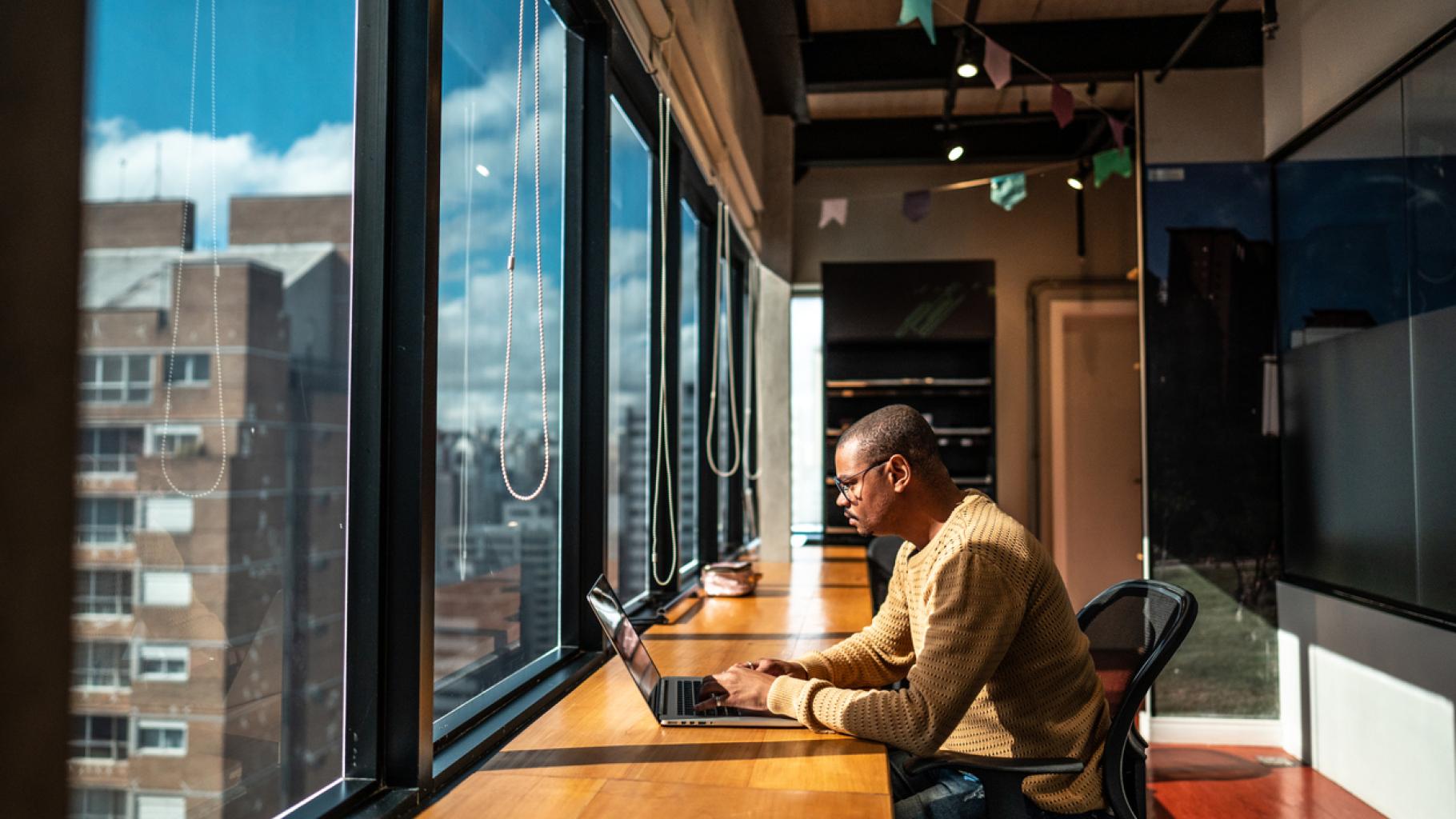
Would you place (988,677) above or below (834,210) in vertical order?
below

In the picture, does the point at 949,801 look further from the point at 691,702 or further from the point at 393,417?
the point at 393,417

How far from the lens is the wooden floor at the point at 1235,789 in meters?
3.90

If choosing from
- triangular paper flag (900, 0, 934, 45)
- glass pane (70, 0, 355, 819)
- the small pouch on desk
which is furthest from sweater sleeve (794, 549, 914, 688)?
triangular paper flag (900, 0, 934, 45)

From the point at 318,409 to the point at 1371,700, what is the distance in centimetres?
409

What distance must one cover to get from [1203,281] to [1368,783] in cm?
229

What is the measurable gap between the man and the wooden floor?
7.62 ft

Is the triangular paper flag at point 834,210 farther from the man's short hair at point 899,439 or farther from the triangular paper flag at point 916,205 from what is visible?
the man's short hair at point 899,439

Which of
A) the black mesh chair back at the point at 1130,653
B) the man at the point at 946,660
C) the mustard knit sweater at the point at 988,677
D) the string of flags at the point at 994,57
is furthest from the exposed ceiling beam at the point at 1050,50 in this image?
the mustard knit sweater at the point at 988,677

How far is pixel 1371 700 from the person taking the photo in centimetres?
389

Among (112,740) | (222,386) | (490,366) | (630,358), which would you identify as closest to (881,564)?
(630,358)

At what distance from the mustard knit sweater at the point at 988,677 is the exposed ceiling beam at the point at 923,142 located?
16.5 feet

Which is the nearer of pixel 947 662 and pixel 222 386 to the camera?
pixel 222 386

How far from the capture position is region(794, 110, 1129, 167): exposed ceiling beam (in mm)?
6480

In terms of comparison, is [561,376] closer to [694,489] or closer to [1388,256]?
[694,489]
